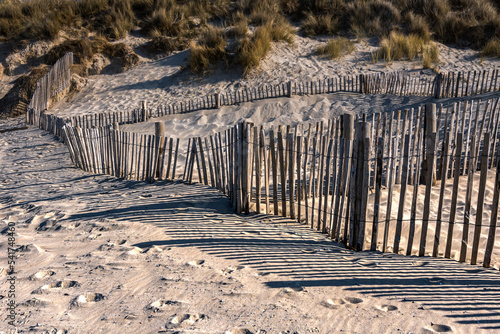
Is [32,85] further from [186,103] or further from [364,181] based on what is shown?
[364,181]

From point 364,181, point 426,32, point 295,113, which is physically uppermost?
point 426,32

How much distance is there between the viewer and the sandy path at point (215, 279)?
8.91 ft

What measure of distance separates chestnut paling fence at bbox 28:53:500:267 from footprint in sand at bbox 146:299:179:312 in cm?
179

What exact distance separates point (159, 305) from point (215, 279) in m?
0.51

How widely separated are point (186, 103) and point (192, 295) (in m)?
9.59

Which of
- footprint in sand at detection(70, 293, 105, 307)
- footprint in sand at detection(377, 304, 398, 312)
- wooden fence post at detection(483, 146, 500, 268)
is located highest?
wooden fence post at detection(483, 146, 500, 268)

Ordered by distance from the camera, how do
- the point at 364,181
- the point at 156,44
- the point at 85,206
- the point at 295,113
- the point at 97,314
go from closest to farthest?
the point at 97,314 → the point at 364,181 → the point at 85,206 → the point at 295,113 → the point at 156,44

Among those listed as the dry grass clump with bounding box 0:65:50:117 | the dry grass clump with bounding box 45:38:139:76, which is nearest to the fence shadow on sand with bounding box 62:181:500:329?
the dry grass clump with bounding box 0:65:50:117

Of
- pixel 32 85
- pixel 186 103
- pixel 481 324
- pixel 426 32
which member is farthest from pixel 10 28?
pixel 481 324

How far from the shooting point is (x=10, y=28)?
19469mm

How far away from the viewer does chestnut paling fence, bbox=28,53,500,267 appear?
3672 millimetres

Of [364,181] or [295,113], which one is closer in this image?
[364,181]

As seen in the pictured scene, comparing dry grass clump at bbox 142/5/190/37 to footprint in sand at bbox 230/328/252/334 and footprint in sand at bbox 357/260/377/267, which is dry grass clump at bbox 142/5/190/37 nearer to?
footprint in sand at bbox 357/260/377/267

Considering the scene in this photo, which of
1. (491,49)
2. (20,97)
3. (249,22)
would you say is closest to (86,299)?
(20,97)
